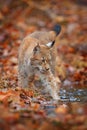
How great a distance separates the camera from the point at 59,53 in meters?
12.4

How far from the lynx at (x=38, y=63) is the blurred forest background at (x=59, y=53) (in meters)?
0.27

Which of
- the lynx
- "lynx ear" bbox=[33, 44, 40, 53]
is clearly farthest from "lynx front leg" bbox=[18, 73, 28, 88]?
"lynx ear" bbox=[33, 44, 40, 53]

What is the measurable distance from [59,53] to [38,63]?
4367mm

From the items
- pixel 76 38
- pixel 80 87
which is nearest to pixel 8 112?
pixel 80 87

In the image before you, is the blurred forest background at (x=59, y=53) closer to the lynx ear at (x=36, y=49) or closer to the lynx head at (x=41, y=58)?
the lynx head at (x=41, y=58)

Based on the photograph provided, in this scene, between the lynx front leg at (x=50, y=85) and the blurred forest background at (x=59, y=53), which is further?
the lynx front leg at (x=50, y=85)

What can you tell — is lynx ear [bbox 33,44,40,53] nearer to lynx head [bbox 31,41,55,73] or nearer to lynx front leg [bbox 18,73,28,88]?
lynx head [bbox 31,41,55,73]

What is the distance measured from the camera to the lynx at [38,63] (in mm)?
8016

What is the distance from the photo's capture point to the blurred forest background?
496 centimetres

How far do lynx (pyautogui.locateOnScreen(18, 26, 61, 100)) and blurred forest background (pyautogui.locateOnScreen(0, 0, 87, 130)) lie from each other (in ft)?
0.89

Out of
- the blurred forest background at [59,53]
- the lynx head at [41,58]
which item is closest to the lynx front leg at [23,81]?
the blurred forest background at [59,53]

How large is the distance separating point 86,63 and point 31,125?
664 cm

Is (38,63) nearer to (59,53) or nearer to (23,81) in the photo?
(23,81)

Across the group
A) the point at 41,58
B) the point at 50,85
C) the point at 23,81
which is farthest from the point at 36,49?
the point at 23,81
